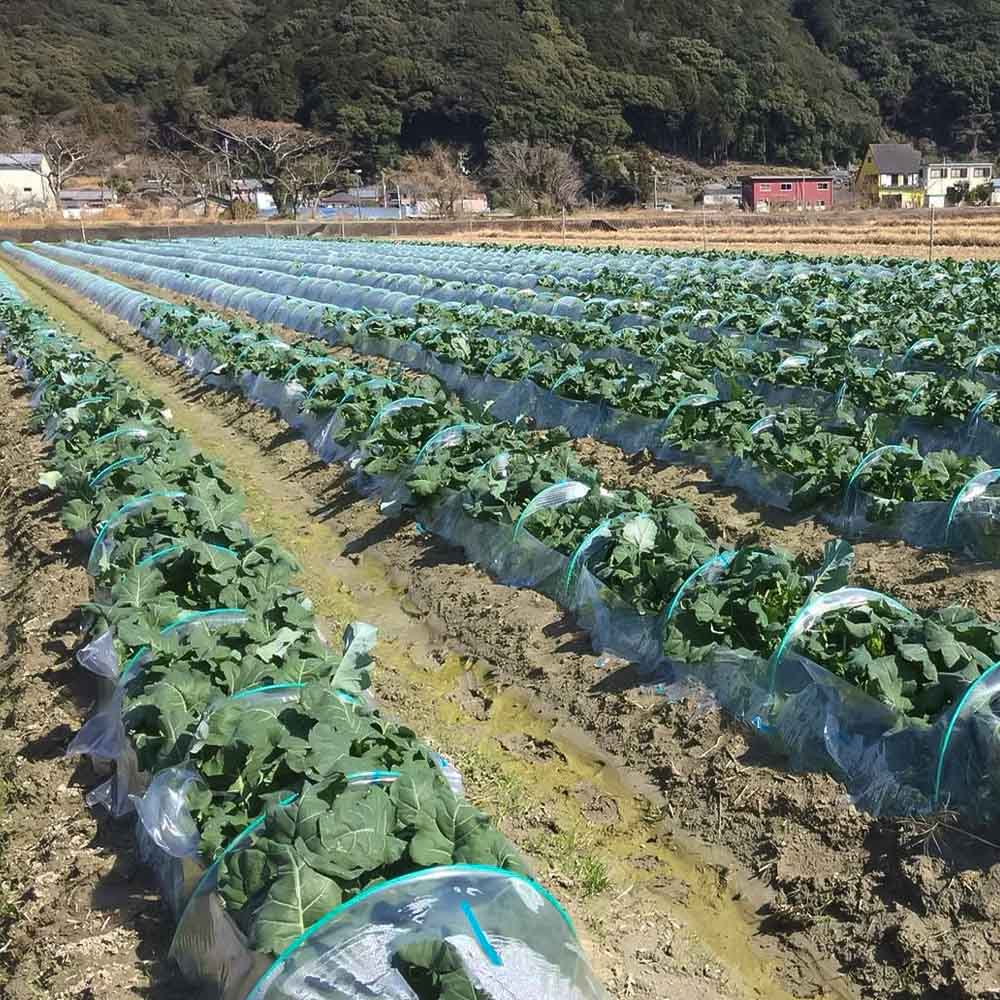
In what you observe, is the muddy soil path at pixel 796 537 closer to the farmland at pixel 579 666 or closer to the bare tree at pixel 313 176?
the farmland at pixel 579 666

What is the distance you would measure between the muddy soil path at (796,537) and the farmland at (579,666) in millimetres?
40

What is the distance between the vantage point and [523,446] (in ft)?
29.7

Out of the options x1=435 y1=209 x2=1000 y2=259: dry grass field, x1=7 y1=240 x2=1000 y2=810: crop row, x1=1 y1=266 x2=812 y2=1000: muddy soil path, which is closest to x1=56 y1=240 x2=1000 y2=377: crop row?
x1=7 y1=240 x2=1000 y2=810: crop row

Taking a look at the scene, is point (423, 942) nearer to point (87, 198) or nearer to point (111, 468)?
point (111, 468)

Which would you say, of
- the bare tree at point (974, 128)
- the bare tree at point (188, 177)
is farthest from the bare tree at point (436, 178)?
the bare tree at point (974, 128)

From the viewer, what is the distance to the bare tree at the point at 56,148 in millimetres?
88738

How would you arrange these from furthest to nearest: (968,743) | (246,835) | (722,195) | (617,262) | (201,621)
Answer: (722,195), (617,262), (201,621), (968,743), (246,835)

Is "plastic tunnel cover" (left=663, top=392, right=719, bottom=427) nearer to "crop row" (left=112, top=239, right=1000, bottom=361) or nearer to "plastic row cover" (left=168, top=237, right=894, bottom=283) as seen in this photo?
"crop row" (left=112, top=239, right=1000, bottom=361)

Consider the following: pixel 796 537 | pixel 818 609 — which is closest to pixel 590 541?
pixel 818 609

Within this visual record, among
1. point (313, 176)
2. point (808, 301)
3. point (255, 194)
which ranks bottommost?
point (808, 301)

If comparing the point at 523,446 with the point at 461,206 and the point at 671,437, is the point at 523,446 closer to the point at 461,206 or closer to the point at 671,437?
the point at 671,437

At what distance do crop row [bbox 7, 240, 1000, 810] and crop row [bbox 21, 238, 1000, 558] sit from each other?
1195 millimetres

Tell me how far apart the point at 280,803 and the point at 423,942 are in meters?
0.94

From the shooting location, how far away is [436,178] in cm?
8856
